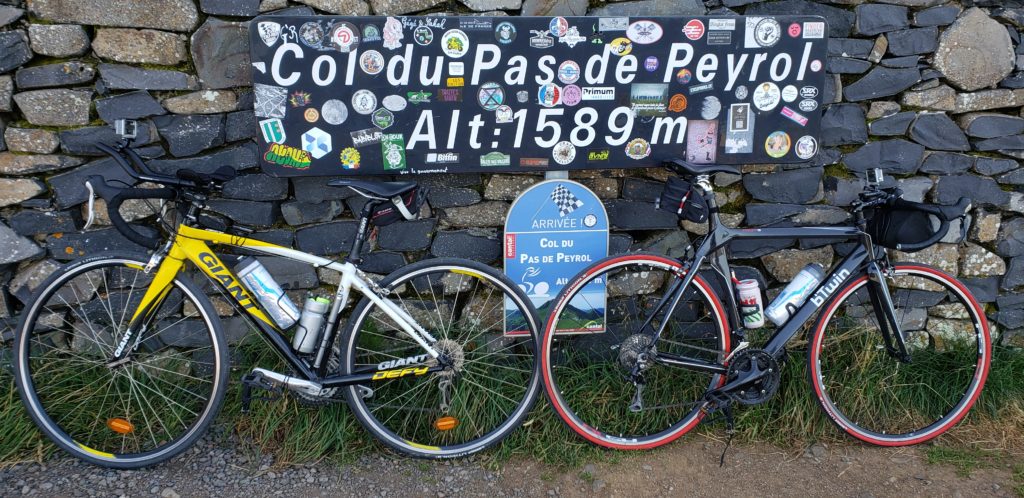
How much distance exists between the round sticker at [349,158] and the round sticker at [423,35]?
65 centimetres

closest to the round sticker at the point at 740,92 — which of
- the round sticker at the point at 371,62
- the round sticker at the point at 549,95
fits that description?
the round sticker at the point at 549,95

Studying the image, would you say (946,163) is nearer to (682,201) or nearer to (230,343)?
(682,201)

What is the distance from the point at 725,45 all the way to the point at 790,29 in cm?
36

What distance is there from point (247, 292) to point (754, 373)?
254cm

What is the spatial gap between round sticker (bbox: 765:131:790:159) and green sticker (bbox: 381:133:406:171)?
1989mm

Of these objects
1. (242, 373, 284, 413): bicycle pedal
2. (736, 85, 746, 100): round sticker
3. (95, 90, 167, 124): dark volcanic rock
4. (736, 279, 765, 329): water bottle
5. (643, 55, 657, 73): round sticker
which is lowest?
(242, 373, 284, 413): bicycle pedal

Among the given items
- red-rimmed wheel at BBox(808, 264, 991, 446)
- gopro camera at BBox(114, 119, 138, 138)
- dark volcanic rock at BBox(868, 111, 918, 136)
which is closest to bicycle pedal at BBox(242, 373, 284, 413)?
gopro camera at BBox(114, 119, 138, 138)

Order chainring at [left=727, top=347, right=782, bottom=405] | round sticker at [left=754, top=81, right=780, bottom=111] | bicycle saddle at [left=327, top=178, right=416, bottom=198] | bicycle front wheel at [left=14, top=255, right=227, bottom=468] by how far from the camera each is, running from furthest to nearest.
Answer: round sticker at [left=754, top=81, right=780, bottom=111], chainring at [left=727, top=347, right=782, bottom=405], bicycle front wheel at [left=14, top=255, right=227, bottom=468], bicycle saddle at [left=327, top=178, right=416, bottom=198]

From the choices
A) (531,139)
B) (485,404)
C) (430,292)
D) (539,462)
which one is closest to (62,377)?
(430,292)

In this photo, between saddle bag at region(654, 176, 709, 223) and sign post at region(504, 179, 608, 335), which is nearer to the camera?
saddle bag at region(654, 176, 709, 223)

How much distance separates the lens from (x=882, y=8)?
11.7ft

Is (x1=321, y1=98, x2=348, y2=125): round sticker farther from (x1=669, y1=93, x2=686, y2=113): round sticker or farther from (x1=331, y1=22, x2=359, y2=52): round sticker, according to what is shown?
(x1=669, y1=93, x2=686, y2=113): round sticker

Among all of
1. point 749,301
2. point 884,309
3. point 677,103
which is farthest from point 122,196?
point 884,309

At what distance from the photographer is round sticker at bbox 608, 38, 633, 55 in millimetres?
3395
